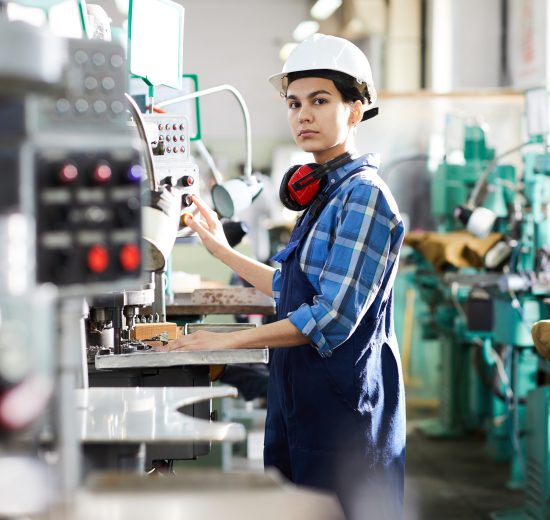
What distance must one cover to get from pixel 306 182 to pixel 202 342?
18.5 inches

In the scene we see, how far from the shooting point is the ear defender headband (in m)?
2.24

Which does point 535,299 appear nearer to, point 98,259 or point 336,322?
point 336,322

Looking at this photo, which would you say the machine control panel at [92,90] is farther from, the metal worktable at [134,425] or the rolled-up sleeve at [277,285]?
the rolled-up sleeve at [277,285]

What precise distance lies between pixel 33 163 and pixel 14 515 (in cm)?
39

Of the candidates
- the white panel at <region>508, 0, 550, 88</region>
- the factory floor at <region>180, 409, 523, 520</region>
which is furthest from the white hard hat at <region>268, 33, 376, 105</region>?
the white panel at <region>508, 0, 550, 88</region>

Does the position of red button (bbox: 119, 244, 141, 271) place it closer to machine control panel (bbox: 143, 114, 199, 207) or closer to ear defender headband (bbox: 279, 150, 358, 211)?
ear defender headband (bbox: 279, 150, 358, 211)

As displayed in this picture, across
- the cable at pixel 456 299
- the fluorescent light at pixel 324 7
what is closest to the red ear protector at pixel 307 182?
the cable at pixel 456 299

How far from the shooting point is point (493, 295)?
4.25 metres

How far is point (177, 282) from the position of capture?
3.69m

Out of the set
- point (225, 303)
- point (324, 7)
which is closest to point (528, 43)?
point (324, 7)

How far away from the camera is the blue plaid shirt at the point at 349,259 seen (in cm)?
204

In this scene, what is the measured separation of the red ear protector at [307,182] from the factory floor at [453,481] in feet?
6.55

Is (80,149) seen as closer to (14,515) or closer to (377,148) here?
(14,515)

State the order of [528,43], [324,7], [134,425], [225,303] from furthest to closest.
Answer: [324,7] < [528,43] < [225,303] < [134,425]
